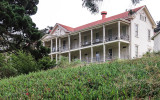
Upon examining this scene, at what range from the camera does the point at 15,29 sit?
19719 mm

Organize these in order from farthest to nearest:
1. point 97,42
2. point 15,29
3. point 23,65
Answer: point 97,42, point 15,29, point 23,65

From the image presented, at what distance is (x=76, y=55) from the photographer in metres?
31.0

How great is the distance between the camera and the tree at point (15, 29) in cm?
1863

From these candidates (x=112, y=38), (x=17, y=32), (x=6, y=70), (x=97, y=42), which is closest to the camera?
(x=6, y=70)

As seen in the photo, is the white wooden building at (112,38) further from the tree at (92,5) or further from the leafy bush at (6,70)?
the tree at (92,5)

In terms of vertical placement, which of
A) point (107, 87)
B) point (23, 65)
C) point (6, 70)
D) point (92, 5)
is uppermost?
point (92, 5)

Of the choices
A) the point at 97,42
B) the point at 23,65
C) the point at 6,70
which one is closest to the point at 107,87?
the point at 23,65

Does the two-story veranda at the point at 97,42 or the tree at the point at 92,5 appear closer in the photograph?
the tree at the point at 92,5

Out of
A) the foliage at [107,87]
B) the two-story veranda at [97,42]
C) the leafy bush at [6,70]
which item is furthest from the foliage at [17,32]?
the foliage at [107,87]

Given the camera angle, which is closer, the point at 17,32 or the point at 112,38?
the point at 17,32

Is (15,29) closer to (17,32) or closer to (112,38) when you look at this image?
(17,32)

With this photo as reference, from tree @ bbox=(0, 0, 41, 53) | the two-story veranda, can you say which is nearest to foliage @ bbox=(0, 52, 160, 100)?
tree @ bbox=(0, 0, 41, 53)

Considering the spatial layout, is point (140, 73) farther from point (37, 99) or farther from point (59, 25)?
point (59, 25)

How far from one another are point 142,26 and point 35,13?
13.5 m
